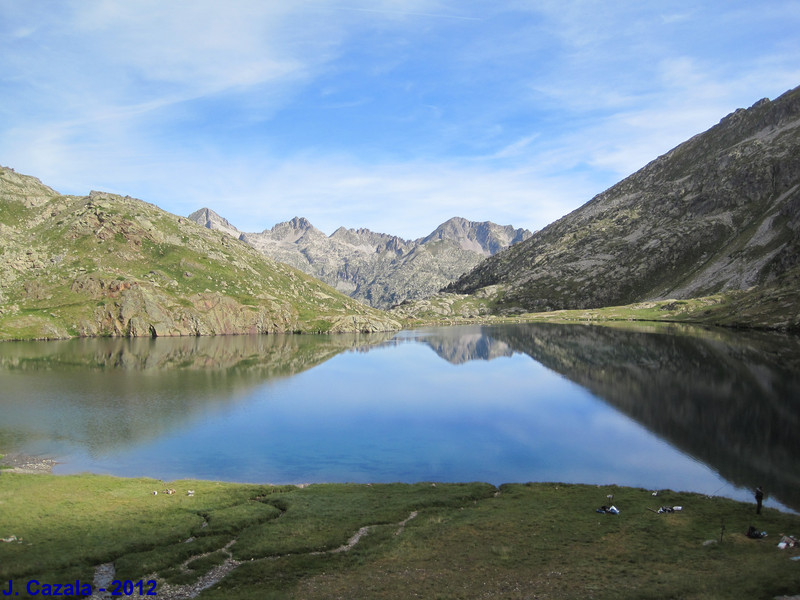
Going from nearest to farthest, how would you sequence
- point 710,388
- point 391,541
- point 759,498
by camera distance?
point 391,541 → point 759,498 → point 710,388

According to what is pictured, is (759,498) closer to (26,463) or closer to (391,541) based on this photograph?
(391,541)

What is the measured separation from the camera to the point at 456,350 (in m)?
184

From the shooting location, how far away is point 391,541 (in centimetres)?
3331

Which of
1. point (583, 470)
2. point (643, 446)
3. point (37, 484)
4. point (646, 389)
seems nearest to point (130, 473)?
point (37, 484)

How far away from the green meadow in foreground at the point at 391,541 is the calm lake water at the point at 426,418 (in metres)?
10.6

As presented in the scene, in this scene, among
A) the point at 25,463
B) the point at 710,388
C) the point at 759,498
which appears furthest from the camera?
the point at 710,388

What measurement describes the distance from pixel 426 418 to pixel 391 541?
4920 cm

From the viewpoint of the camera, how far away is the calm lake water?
184 ft

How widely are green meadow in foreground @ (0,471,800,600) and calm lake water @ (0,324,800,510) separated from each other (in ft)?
34.7

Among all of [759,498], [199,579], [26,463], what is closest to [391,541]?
[199,579]

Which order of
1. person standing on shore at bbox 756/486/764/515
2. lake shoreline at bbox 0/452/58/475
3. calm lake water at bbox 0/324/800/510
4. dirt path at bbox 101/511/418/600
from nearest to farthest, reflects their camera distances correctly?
dirt path at bbox 101/511/418/600
person standing on shore at bbox 756/486/764/515
lake shoreline at bbox 0/452/58/475
calm lake water at bbox 0/324/800/510

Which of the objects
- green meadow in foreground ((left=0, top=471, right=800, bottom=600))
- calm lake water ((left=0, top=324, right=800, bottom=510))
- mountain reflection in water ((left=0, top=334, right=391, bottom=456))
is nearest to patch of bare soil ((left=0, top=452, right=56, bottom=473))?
calm lake water ((left=0, top=324, right=800, bottom=510))

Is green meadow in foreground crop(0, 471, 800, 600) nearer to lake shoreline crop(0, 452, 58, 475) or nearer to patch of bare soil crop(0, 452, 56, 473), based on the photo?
lake shoreline crop(0, 452, 58, 475)

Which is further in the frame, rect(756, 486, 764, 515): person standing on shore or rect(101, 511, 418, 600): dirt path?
rect(756, 486, 764, 515): person standing on shore
